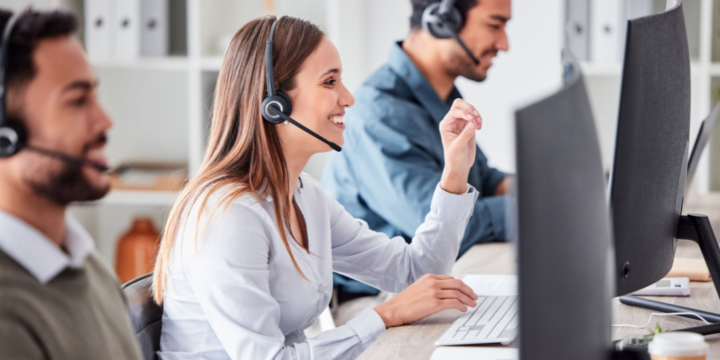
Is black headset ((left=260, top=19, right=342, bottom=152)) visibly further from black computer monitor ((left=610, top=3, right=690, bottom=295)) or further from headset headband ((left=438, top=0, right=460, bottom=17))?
headset headband ((left=438, top=0, right=460, bottom=17))

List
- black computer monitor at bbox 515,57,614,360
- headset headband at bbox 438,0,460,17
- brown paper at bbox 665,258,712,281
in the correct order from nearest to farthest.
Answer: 1. black computer monitor at bbox 515,57,614,360
2. brown paper at bbox 665,258,712,281
3. headset headband at bbox 438,0,460,17

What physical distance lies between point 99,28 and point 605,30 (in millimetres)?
1792

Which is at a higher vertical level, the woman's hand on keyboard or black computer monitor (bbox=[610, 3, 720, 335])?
black computer monitor (bbox=[610, 3, 720, 335])

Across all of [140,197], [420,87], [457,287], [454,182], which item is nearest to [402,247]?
[454,182]

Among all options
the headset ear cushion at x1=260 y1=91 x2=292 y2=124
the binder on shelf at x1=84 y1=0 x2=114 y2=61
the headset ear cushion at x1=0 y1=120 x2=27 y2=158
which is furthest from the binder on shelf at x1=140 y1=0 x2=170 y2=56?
Result: the headset ear cushion at x1=0 y1=120 x2=27 y2=158

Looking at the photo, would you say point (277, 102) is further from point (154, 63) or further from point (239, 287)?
point (154, 63)

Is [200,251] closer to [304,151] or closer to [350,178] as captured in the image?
[304,151]

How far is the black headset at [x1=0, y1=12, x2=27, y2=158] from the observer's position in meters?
0.58

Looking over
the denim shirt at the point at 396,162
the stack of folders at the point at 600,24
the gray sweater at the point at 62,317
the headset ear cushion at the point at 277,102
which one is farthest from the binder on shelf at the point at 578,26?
the gray sweater at the point at 62,317

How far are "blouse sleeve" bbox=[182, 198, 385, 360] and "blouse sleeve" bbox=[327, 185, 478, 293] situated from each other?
0.34 m

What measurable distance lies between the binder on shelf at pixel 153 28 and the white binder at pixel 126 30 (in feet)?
0.08

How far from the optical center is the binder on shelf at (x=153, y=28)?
2.55 m

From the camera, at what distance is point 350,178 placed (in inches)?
72.4

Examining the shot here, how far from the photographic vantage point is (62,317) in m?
0.60
